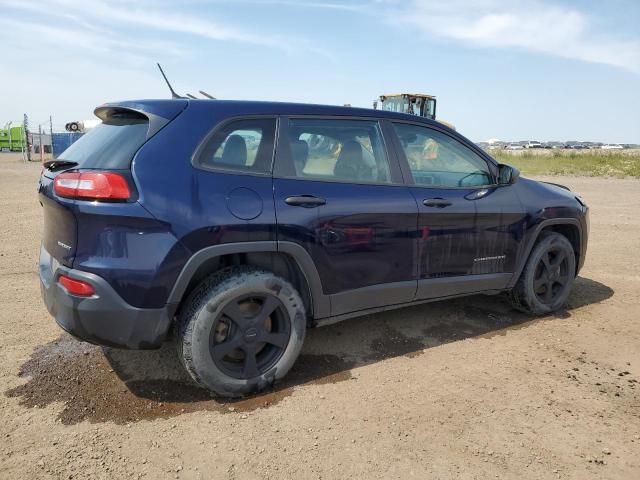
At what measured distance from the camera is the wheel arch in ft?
13.9

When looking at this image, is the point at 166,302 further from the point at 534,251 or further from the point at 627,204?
the point at 627,204

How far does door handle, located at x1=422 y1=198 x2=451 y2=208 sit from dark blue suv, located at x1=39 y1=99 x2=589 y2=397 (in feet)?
0.05

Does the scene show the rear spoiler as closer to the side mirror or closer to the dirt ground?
the dirt ground

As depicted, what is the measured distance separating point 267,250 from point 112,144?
1.08 meters

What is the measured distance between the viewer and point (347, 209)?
10.5 feet

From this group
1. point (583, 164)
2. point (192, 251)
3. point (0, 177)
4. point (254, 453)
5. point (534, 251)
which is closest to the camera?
point (254, 453)

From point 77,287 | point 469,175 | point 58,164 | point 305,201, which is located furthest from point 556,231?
point 58,164

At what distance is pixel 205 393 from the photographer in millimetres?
3088

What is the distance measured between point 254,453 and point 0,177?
1739 cm

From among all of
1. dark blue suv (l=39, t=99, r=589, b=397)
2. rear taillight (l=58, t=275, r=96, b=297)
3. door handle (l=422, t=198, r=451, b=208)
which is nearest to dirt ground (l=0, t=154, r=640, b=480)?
dark blue suv (l=39, t=99, r=589, b=397)

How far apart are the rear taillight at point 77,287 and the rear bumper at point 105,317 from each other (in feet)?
0.07

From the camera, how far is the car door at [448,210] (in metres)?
3.64

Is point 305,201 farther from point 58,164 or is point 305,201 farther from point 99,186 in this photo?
point 58,164

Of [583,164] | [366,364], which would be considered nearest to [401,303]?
[366,364]
